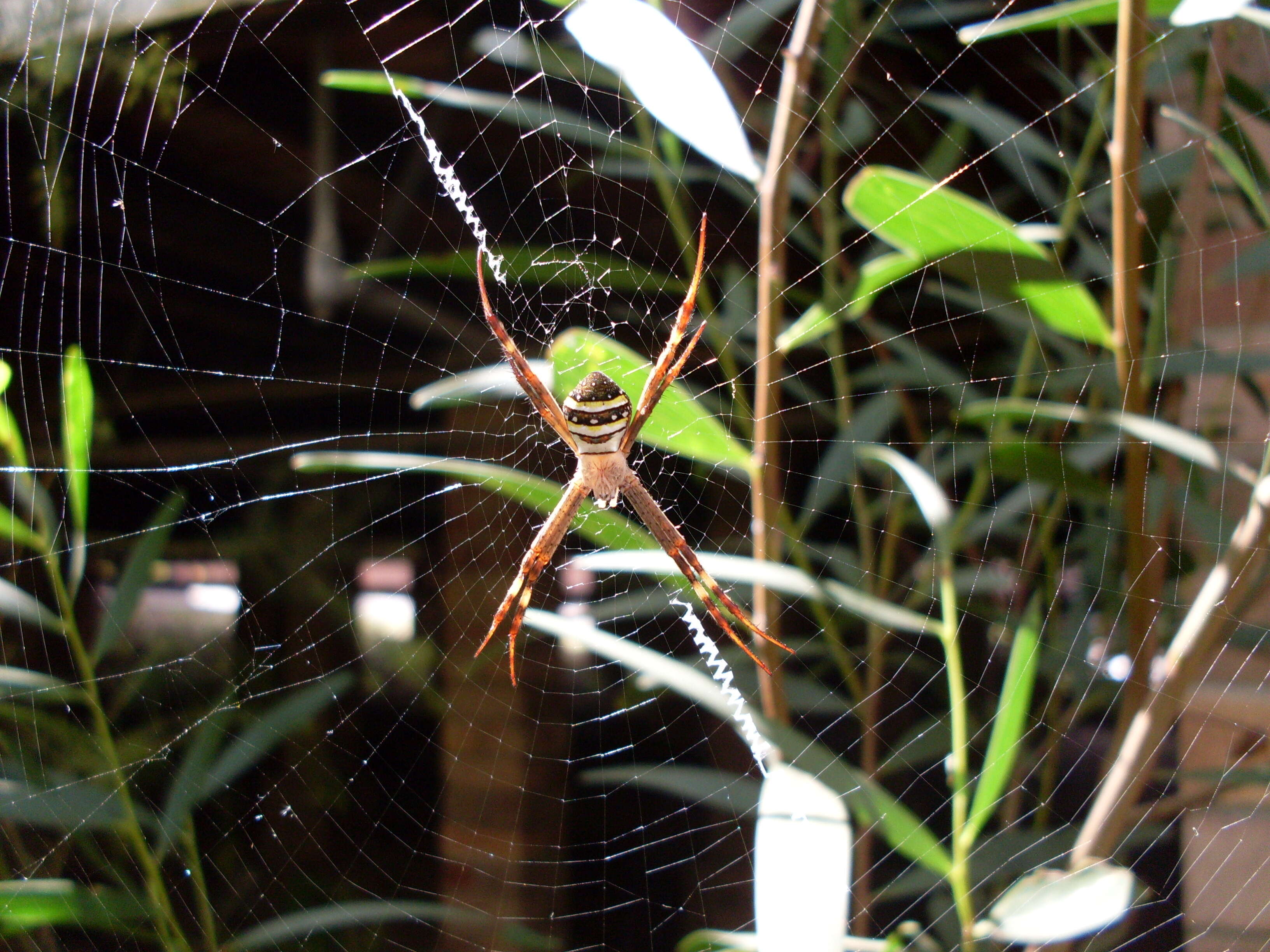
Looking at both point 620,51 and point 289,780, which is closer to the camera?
point 620,51

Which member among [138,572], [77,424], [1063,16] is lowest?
[138,572]

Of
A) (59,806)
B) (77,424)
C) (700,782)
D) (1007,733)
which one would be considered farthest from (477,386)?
(59,806)

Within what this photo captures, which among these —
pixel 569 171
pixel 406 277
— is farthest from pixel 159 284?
pixel 569 171

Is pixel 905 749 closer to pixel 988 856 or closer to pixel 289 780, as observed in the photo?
pixel 988 856

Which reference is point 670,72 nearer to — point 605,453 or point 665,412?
→ point 665,412

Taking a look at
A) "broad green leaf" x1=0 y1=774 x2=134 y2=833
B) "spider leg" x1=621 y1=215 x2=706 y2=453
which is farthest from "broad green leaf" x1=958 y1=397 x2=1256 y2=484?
"broad green leaf" x1=0 y1=774 x2=134 y2=833

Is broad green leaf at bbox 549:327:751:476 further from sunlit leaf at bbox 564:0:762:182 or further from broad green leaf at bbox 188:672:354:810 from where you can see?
broad green leaf at bbox 188:672:354:810
